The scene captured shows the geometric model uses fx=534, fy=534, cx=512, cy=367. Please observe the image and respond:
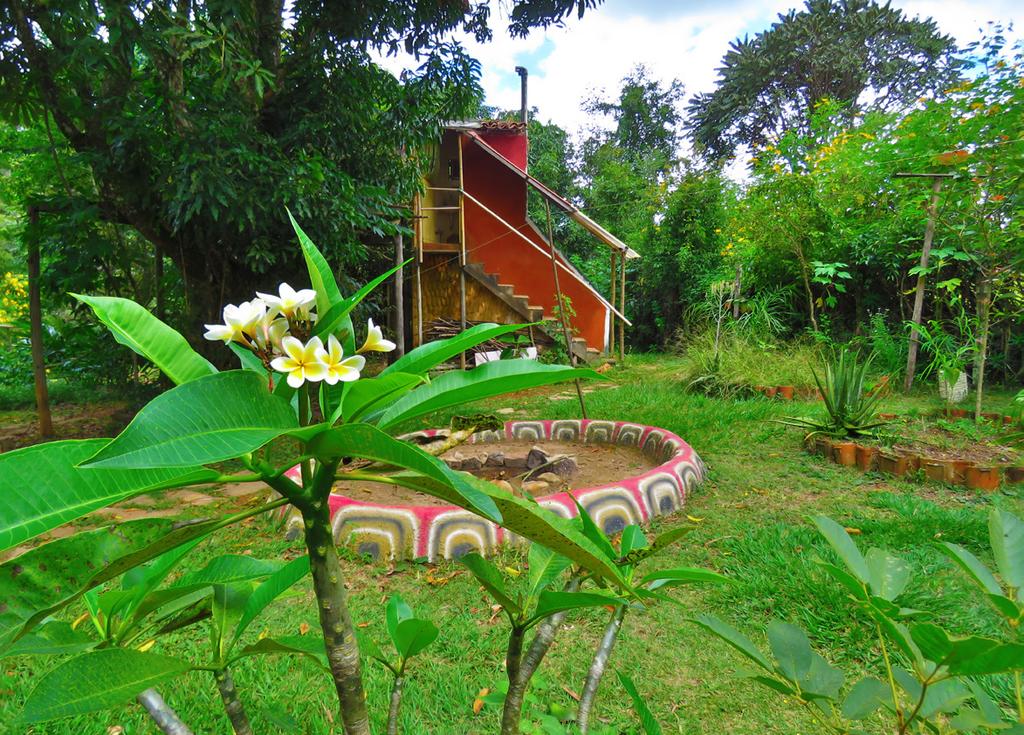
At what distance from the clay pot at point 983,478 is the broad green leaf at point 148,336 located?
12.5 feet

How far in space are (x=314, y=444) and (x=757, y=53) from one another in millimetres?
22515

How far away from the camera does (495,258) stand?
901cm

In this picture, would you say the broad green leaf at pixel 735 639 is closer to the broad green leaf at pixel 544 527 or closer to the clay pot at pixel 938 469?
the broad green leaf at pixel 544 527

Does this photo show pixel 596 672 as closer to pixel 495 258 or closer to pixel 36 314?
pixel 36 314

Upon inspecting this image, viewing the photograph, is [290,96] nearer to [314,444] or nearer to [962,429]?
[314,444]

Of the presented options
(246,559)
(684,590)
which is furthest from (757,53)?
(246,559)

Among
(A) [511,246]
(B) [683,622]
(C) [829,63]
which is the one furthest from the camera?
(C) [829,63]

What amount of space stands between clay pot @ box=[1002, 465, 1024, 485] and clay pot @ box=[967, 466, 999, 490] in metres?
0.08

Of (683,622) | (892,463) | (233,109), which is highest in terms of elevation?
(233,109)

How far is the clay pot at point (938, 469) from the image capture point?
3023 millimetres

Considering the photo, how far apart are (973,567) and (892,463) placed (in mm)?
3367

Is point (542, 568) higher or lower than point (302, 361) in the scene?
lower

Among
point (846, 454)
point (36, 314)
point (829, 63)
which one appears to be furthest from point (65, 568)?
point (829, 63)

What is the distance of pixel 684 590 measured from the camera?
2.03 metres
